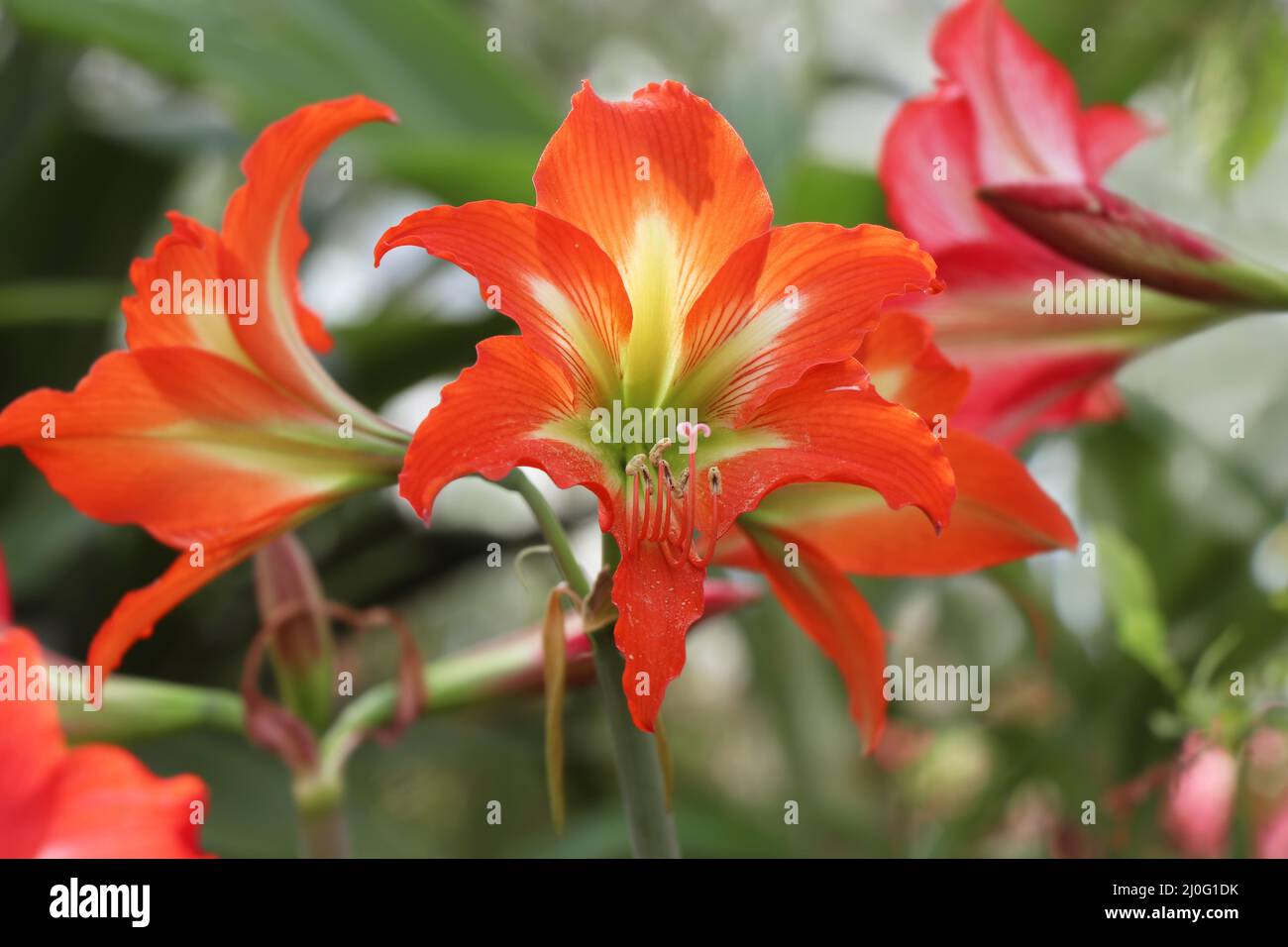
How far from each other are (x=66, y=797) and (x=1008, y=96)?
1.00 feet

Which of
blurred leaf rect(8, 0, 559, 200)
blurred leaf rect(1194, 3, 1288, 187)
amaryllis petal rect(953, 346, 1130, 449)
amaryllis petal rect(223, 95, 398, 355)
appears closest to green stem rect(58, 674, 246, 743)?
amaryllis petal rect(223, 95, 398, 355)

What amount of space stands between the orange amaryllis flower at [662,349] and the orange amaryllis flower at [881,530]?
3 cm

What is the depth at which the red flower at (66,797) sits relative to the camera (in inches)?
10.2

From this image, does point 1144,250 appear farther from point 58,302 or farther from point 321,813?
point 58,302

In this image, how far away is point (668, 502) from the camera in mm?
231

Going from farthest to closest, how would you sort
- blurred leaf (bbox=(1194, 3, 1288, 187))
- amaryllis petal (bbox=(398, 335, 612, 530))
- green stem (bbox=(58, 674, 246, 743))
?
1. blurred leaf (bbox=(1194, 3, 1288, 187))
2. green stem (bbox=(58, 674, 246, 743))
3. amaryllis petal (bbox=(398, 335, 612, 530))

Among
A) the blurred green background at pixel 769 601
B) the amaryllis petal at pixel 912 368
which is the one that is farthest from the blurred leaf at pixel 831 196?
the amaryllis petal at pixel 912 368

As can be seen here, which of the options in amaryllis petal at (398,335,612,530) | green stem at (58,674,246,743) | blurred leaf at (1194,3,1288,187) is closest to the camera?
amaryllis petal at (398,335,612,530)

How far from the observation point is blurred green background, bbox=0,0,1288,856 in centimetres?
63

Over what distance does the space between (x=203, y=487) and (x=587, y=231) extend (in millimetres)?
112

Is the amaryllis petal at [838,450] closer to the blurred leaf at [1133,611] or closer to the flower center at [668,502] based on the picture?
the flower center at [668,502]

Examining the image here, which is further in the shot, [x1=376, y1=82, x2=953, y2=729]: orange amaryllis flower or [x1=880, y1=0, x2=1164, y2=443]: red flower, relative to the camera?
[x1=880, y1=0, x2=1164, y2=443]: red flower

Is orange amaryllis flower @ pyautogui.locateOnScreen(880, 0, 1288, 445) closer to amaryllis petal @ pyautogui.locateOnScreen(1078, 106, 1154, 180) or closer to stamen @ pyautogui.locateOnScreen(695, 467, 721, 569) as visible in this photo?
amaryllis petal @ pyautogui.locateOnScreen(1078, 106, 1154, 180)
